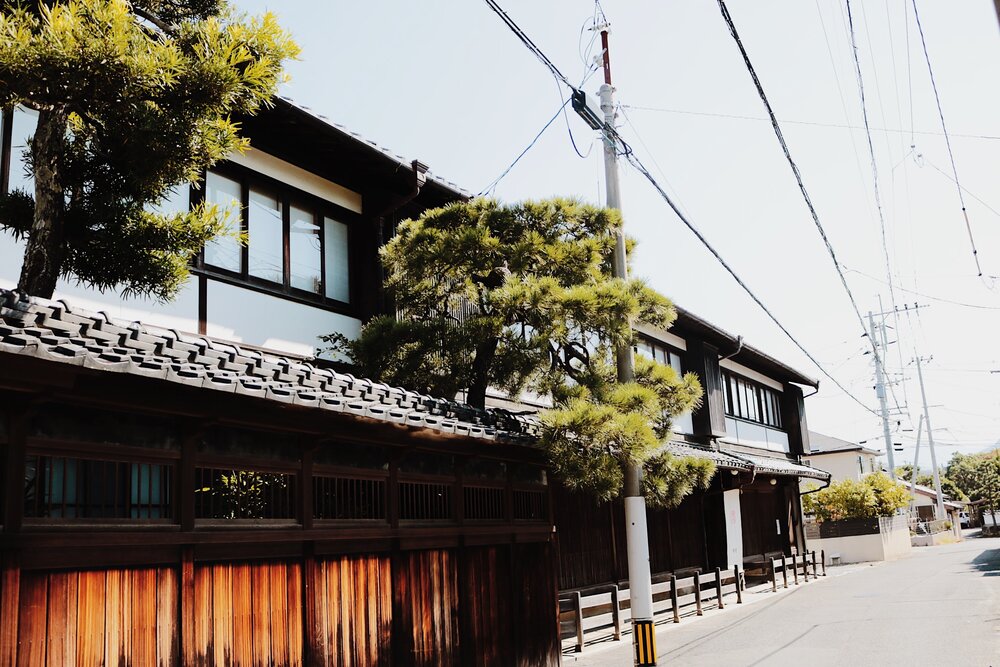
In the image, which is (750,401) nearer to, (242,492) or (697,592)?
(697,592)

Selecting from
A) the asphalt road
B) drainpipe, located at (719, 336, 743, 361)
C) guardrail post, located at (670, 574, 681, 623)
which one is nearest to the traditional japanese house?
the asphalt road

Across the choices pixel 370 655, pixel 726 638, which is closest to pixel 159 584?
pixel 370 655

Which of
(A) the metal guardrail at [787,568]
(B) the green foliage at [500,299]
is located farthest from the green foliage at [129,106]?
(A) the metal guardrail at [787,568]

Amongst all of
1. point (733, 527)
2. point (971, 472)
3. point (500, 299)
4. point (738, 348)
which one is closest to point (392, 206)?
point (500, 299)

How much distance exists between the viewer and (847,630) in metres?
16.8

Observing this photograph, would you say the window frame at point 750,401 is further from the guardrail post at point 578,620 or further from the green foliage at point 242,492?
the green foliage at point 242,492

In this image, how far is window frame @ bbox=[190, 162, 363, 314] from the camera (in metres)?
11.7

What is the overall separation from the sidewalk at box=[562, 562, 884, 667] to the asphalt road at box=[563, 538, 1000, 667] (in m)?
0.02

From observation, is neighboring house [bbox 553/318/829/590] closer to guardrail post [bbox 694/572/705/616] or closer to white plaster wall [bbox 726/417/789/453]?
white plaster wall [bbox 726/417/789/453]

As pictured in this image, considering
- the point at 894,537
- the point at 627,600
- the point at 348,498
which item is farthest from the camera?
the point at 894,537

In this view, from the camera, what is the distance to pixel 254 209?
12477 mm

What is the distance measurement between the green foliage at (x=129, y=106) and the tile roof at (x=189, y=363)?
0.86m

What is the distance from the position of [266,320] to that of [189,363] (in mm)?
5468

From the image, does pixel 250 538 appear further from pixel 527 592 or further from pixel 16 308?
pixel 527 592
